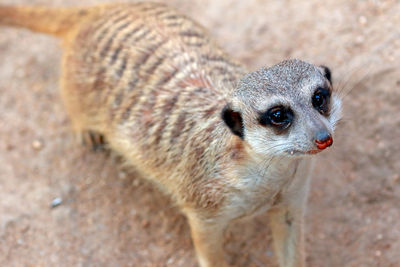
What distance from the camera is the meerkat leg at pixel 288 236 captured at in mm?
2439

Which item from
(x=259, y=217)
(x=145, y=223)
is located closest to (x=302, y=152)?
(x=259, y=217)

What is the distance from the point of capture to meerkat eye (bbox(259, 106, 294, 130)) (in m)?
1.82

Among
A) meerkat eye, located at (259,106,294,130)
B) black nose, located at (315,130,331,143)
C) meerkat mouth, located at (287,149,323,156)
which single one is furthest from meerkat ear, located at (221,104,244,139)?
black nose, located at (315,130,331,143)

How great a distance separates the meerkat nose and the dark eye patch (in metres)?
0.16

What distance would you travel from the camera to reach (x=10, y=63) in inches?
156

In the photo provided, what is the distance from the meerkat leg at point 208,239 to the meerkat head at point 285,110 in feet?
1.83

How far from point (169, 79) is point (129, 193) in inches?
32.2

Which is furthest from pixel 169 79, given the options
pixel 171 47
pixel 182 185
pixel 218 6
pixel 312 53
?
pixel 218 6

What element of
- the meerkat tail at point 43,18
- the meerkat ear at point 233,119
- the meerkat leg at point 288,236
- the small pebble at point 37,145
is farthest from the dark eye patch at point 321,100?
the small pebble at point 37,145

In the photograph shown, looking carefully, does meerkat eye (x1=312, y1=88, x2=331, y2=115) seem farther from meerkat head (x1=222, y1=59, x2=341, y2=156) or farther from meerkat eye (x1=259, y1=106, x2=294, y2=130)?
meerkat eye (x1=259, y1=106, x2=294, y2=130)

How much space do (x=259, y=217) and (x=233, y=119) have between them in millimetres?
1116

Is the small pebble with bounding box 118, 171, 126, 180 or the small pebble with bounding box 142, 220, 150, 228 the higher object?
the small pebble with bounding box 142, 220, 150, 228

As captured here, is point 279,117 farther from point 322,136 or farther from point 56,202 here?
point 56,202

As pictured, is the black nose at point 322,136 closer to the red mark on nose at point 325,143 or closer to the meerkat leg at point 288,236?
the red mark on nose at point 325,143
